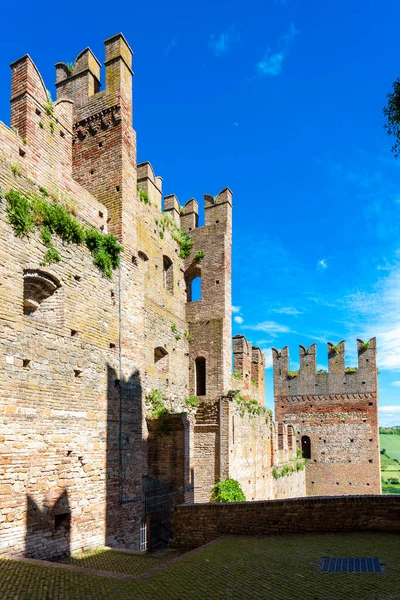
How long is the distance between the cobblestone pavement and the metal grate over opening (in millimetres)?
125

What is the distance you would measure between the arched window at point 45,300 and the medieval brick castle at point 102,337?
30 millimetres

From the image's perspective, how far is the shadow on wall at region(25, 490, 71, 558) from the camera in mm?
9242

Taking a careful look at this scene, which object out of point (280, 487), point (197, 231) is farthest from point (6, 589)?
point (280, 487)

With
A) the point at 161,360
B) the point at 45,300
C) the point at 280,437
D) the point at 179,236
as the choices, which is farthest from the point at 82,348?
the point at 280,437

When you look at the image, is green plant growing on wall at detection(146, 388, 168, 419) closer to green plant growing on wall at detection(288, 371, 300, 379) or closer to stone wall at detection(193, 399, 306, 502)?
stone wall at detection(193, 399, 306, 502)

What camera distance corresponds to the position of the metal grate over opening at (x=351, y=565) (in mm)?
7008

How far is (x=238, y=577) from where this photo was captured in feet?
23.0

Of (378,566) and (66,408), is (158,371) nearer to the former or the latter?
(66,408)

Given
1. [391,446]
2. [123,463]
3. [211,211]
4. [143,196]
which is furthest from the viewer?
[391,446]

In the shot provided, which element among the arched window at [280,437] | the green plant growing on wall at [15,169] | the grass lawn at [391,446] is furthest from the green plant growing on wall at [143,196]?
the grass lawn at [391,446]

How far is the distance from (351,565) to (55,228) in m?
8.39

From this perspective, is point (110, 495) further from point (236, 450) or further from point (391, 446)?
point (391, 446)

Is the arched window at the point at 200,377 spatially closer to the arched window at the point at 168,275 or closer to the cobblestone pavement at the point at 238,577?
the arched window at the point at 168,275

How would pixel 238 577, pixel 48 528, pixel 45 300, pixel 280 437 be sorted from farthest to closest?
pixel 280 437 → pixel 45 300 → pixel 48 528 → pixel 238 577
